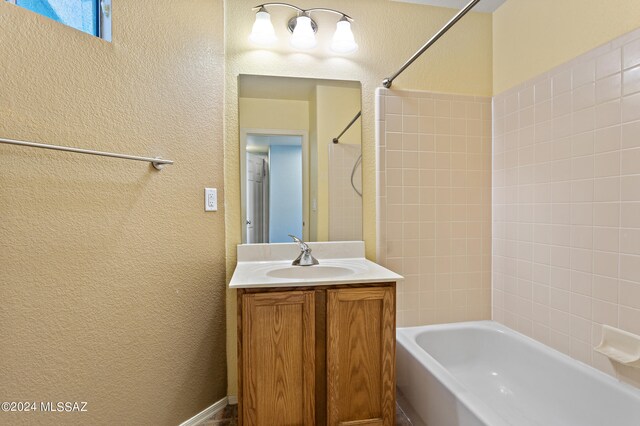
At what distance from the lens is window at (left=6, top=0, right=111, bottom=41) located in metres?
1.03

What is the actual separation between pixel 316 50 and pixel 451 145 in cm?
101

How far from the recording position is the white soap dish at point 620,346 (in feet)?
3.60

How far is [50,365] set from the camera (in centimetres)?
99

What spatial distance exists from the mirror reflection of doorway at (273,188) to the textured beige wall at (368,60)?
0.26ft

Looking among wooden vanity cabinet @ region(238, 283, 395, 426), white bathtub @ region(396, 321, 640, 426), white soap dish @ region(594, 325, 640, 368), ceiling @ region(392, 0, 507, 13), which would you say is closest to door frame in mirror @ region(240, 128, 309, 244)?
wooden vanity cabinet @ region(238, 283, 395, 426)

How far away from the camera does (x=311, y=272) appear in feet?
5.11

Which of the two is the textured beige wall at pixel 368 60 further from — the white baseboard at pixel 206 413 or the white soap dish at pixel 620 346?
the white soap dish at pixel 620 346

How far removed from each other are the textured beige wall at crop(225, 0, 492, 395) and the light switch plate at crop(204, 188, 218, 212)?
0.32ft

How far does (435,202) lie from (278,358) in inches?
49.9

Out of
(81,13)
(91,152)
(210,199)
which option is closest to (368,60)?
(210,199)

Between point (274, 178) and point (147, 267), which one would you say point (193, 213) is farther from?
point (274, 178)

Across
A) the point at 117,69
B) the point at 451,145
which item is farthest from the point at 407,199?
the point at 117,69

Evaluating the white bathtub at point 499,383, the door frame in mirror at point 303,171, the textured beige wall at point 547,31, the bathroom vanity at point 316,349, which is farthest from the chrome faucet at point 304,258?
the textured beige wall at point 547,31

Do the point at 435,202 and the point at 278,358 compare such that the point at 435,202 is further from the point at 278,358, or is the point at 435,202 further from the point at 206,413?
the point at 206,413
